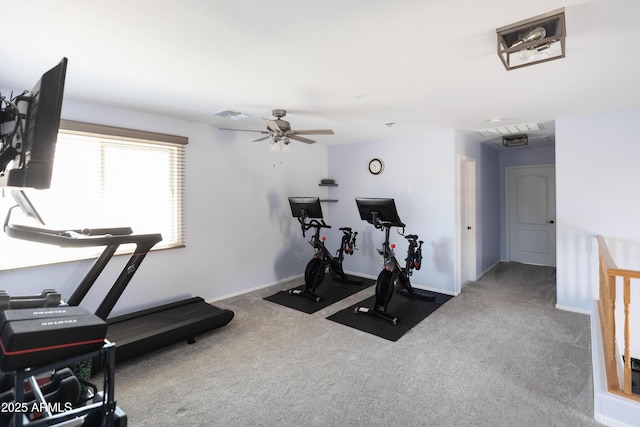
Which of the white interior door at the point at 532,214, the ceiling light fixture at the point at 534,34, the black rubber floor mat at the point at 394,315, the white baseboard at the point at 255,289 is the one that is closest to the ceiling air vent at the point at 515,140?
the white interior door at the point at 532,214

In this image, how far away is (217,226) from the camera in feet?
14.7

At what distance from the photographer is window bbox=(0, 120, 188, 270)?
3.06m

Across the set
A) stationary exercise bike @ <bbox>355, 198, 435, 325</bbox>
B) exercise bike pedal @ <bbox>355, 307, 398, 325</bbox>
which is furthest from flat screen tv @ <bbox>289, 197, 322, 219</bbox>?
exercise bike pedal @ <bbox>355, 307, 398, 325</bbox>

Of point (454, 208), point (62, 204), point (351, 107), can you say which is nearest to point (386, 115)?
point (351, 107)

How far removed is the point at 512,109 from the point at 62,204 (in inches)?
193

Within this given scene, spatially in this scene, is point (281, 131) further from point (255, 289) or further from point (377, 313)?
point (255, 289)

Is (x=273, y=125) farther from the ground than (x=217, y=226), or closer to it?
farther from the ground

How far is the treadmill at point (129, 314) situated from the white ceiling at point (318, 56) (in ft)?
3.69

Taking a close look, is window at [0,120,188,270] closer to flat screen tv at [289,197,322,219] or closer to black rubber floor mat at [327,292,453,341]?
flat screen tv at [289,197,322,219]

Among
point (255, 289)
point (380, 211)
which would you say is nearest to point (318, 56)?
point (380, 211)

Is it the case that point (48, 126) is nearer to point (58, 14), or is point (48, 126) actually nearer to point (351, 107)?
point (58, 14)

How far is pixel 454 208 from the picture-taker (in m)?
4.74

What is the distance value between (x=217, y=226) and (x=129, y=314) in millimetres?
1520

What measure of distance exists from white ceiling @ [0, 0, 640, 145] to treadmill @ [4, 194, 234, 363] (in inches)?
44.3
